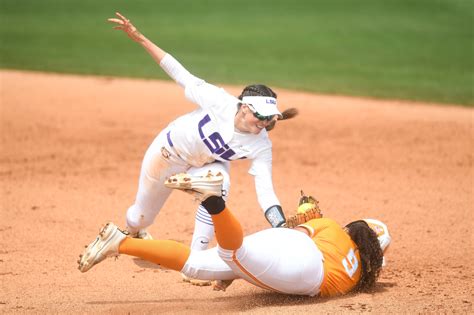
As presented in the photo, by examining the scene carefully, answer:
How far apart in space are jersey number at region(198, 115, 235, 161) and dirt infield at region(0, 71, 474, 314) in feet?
3.47

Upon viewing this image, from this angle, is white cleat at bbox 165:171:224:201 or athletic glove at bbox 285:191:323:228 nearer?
white cleat at bbox 165:171:224:201

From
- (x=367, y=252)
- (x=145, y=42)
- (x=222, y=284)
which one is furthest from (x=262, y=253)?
(x=145, y=42)

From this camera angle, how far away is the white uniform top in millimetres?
6273

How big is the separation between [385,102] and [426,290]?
774 cm

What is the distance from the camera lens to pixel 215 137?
636cm

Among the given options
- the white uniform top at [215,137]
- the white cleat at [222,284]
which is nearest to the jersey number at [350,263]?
the white uniform top at [215,137]

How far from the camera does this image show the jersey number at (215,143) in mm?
6328

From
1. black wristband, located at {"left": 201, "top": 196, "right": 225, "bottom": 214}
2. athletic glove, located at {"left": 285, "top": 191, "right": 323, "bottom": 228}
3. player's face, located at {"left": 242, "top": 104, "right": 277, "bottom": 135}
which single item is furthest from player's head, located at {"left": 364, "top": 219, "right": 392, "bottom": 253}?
black wristband, located at {"left": 201, "top": 196, "right": 225, "bottom": 214}

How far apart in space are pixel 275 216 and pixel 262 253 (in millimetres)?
648

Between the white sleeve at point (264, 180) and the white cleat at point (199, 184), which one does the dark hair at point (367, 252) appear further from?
the white cleat at point (199, 184)

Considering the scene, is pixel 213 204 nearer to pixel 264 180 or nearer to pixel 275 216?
pixel 275 216

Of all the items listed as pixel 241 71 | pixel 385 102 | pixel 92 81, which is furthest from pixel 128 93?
pixel 385 102

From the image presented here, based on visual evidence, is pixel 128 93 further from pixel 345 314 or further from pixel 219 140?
pixel 345 314

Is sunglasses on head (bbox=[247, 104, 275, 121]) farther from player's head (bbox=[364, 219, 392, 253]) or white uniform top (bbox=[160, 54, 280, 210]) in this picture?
player's head (bbox=[364, 219, 392, 253])
